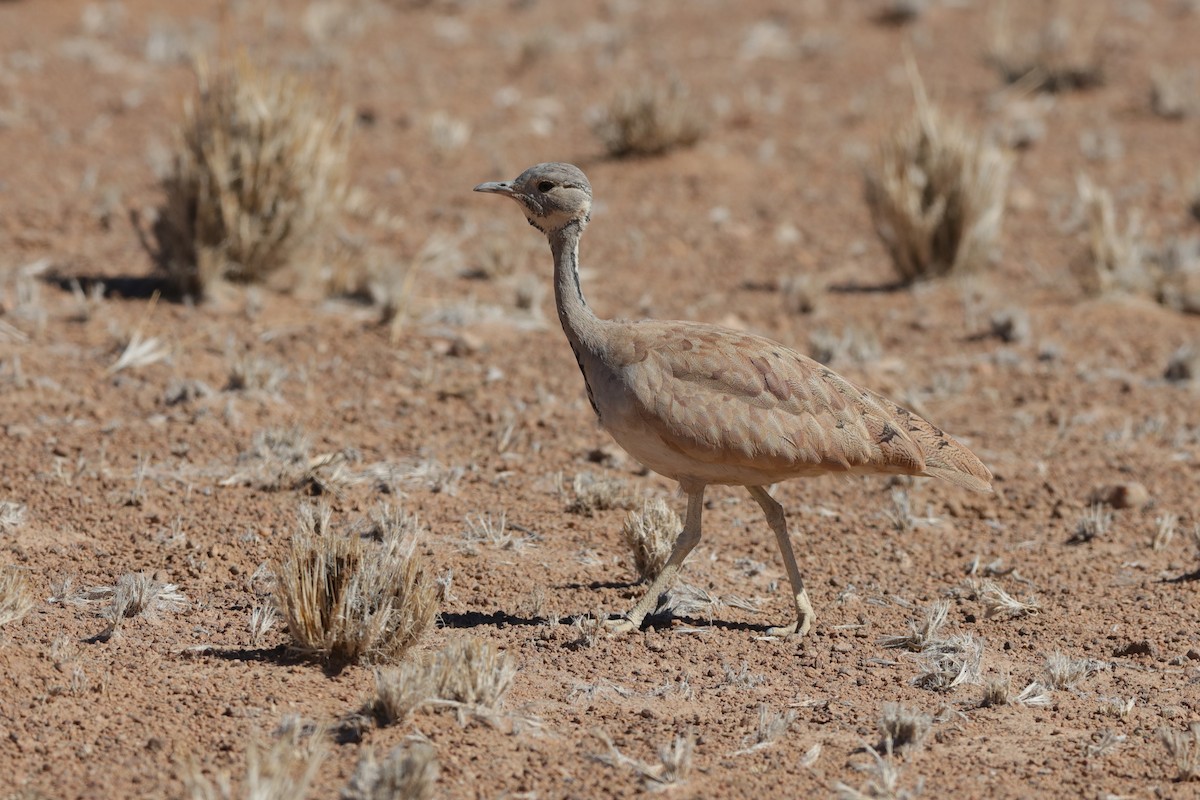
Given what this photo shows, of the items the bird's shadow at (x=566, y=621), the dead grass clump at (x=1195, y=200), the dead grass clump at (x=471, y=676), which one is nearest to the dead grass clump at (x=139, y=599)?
the bird's shadow at (x=566, y=621)

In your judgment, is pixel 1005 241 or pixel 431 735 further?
pixel 1005 241

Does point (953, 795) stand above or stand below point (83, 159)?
below

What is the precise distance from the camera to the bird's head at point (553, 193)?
21.0ft

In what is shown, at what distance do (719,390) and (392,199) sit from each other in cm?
735

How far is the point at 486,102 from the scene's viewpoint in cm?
1548

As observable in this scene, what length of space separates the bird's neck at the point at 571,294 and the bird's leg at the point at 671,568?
0.81 metres

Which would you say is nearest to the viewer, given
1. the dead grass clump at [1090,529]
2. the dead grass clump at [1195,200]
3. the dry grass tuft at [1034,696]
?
the dry grass tuft at [1034,696]

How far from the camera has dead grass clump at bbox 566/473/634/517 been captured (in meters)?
7.61

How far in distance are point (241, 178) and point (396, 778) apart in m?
6.26

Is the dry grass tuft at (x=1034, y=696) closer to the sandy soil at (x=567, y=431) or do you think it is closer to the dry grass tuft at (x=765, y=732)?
the sandy soil at (x=567, y=431)

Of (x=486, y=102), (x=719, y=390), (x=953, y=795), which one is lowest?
(x=953, y=795)

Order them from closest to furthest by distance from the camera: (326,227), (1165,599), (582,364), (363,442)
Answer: (582,364)
(1165,599)
(363,442)
(326,227)

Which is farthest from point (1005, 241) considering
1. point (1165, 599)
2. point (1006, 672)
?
point (1006, 672)

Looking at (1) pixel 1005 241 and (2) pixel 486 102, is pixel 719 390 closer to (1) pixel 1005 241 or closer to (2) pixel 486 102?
(1) pixel 1005 241
